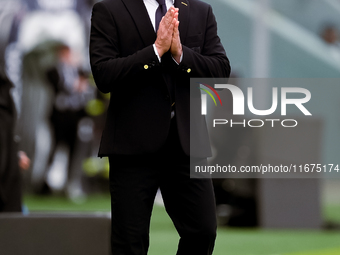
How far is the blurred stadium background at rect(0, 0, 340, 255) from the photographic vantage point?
7832 millimetres

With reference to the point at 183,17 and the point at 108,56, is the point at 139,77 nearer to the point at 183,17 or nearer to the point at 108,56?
the point at 108,56

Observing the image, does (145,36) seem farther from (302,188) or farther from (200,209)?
(302,188)

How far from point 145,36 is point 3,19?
8.36 metres

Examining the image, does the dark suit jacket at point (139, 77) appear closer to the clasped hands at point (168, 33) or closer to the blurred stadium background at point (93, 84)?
the clasped hands at point (168, 33)

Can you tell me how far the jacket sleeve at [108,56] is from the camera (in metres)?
2.86

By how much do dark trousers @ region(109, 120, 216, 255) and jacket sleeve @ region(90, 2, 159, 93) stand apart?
36cm

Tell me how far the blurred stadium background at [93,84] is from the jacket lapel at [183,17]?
429 cm

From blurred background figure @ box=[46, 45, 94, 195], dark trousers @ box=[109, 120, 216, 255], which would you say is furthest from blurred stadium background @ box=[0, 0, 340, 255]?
dark trousers @ box=[109, 120, 216, 255]

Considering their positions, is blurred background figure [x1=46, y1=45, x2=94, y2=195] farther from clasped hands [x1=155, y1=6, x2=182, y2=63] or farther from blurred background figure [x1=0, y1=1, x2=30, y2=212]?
clasped hands [x1=155, y1=6, x2=182, y2=63]

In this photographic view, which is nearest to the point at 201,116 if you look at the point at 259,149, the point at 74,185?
the point at 259,149

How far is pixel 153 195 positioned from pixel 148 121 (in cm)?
37

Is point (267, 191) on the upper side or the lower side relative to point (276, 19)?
lower

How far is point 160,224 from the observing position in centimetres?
813

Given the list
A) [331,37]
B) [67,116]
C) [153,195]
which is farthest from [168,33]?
[331,37]
